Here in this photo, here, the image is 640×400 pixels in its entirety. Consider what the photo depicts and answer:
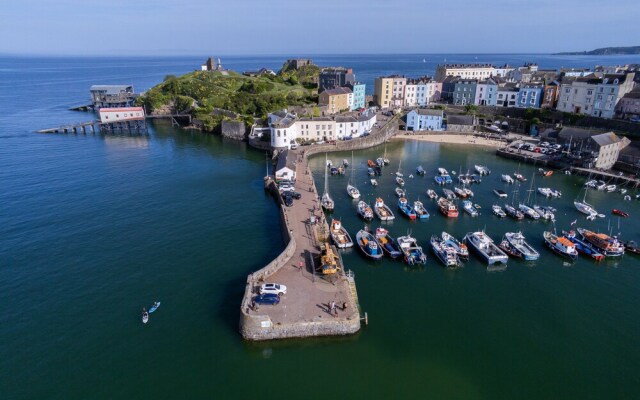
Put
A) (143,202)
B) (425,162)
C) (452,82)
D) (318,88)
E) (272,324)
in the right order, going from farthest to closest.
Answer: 1. (318,88)
2. (452,82)
3. (425,162)
4. (143,202)
5. (272,324)

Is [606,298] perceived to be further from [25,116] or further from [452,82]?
[25,116]

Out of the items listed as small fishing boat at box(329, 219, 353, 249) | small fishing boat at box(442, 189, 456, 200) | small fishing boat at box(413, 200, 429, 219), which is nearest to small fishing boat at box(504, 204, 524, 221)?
small fishing boat at box(442, 189, 456, 200)

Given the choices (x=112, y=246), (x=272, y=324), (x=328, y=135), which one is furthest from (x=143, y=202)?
(x=328, y=135)

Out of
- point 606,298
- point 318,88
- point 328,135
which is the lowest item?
point 606,298

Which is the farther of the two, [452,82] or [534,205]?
[452,82]

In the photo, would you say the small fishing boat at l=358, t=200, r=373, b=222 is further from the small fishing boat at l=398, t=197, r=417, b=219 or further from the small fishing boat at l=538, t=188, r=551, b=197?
the small fishing boat at l=538, t=188, r=551, b=197

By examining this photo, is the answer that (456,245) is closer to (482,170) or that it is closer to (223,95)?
(482,170)

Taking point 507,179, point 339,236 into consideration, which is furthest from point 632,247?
point 339,236
